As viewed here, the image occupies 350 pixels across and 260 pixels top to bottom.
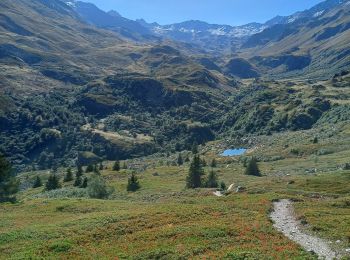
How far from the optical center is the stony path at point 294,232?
33.8 meters

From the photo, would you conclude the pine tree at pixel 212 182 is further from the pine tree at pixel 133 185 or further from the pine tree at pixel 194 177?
the pine tree at pixel 133 185

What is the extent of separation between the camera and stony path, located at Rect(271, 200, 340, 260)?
3384 centimetres

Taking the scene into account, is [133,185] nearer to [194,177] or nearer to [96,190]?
[194,177]

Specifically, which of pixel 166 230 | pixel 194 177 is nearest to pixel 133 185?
pixel 194 177

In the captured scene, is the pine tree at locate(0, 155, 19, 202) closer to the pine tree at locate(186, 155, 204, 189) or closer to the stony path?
the pine tree at locate(186, 155, 204, 189)

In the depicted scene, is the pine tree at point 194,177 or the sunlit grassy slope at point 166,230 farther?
the pine tree at point 194,177

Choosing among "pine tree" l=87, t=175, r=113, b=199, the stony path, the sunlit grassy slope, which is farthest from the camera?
"pine tree" l=87, t=175, r=113, b=199

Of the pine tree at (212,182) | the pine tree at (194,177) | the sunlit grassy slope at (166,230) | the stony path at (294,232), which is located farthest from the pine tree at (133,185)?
the stony path at (294,232)

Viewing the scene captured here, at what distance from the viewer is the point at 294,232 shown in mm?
41000

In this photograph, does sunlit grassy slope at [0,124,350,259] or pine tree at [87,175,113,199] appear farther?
pine tree at [87,175,113,199]

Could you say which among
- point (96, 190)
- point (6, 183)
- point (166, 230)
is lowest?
point (166, 230)

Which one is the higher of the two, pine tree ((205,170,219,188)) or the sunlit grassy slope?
pine tree ((205,170,219,188))

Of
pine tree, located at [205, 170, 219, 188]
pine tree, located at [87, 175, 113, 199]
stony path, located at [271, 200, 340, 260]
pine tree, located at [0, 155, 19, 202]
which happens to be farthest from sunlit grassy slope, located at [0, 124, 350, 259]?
pine tree, located at [205, 170, 219, 188]

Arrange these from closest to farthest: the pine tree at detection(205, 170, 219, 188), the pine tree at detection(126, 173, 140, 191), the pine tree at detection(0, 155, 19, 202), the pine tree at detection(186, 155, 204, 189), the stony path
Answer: the stony path
the pine tree at detection(0, 155, 19, 202)
the pine tree at detection(205, 170, 219, 188)
the pine tree at detection(186, 155, 204, 189)
the pine tree at detection(126, 173, 140, 191)
